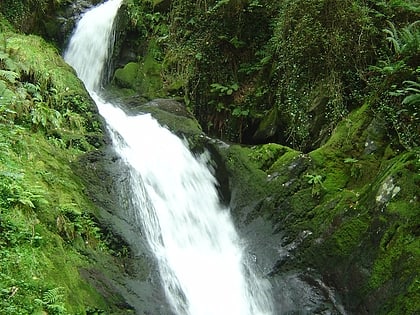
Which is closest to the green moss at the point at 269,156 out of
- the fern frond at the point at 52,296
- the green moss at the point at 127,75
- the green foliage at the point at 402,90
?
the green foliage at the point at 402,90

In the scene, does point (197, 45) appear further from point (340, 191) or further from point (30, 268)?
point (30, 268)

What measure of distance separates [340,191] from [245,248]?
162 centimetres

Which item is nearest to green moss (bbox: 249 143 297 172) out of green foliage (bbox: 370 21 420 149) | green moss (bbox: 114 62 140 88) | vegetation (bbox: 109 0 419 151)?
vegetation (bbox: 109 0 419 151)

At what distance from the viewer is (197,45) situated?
10.6 m

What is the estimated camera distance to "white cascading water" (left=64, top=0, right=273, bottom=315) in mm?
5496

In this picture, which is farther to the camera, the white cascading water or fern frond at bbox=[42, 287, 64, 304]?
the white cascading water

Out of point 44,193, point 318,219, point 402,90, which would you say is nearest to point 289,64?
point 402,90

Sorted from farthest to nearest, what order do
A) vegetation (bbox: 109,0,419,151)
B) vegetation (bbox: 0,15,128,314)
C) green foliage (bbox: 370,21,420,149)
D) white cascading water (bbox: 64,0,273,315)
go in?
vegetation (bbox: 109,0,419,151)
green foliage (bbox: 370,21,420,149)
white cascading water (bbox: 64,0,273,315)
vegetation (bbox: 0,15,128,314)

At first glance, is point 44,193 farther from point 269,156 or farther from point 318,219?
point 269,156

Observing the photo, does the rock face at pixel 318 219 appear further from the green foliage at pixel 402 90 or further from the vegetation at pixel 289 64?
the vegetation at pixel 289 64

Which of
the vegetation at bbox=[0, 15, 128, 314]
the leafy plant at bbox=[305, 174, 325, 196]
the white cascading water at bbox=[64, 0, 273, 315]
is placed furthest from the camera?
the leafy plant at bbox=[305, 174, 325, 196]

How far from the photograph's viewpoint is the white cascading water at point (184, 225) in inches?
216

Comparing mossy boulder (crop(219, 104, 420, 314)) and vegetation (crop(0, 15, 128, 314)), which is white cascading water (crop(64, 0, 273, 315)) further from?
vegetation (crop(0, 15, 128, 314))

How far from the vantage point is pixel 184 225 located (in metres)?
6.39
